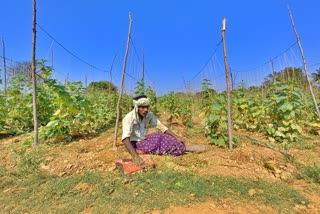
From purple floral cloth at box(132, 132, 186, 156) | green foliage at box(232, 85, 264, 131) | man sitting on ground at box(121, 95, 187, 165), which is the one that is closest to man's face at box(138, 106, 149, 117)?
man sitting on ground at box(121, 95, 187, 165)

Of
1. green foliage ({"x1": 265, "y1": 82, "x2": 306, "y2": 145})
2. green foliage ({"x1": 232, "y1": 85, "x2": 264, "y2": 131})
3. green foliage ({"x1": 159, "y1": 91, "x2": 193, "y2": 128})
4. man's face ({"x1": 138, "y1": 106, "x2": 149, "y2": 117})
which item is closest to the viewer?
man's face ({"x1": 138, "y1": 106, "x2": 149, "y2": 117})

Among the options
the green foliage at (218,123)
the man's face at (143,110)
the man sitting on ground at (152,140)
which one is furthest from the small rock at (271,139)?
the man's face at (143,110)

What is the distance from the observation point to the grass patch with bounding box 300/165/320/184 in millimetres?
3158

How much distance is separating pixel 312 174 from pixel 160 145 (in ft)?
7.05

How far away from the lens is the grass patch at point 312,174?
316 cm

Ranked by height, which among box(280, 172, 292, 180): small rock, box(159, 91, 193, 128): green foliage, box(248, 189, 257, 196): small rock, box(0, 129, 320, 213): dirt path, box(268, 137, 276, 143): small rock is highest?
box(159, 91, 193, 128): green foliage

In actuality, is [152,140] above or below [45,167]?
above

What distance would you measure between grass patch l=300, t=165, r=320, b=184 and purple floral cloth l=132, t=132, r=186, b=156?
179 centimetres

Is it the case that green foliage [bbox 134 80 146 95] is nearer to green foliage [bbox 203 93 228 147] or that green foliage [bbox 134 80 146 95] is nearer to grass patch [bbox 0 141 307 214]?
green foliage [bbox 203 93 228 147]

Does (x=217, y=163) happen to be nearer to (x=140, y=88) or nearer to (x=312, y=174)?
(x=312, y=174)

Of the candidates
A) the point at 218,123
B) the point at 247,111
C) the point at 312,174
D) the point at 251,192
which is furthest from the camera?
the point at 247,111

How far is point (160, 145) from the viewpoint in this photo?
3.84 meters

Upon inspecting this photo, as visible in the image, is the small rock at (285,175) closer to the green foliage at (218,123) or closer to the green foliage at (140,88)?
the green foliage at (218,123)

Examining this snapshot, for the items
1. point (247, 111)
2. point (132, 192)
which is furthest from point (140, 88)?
point (132, 192)
